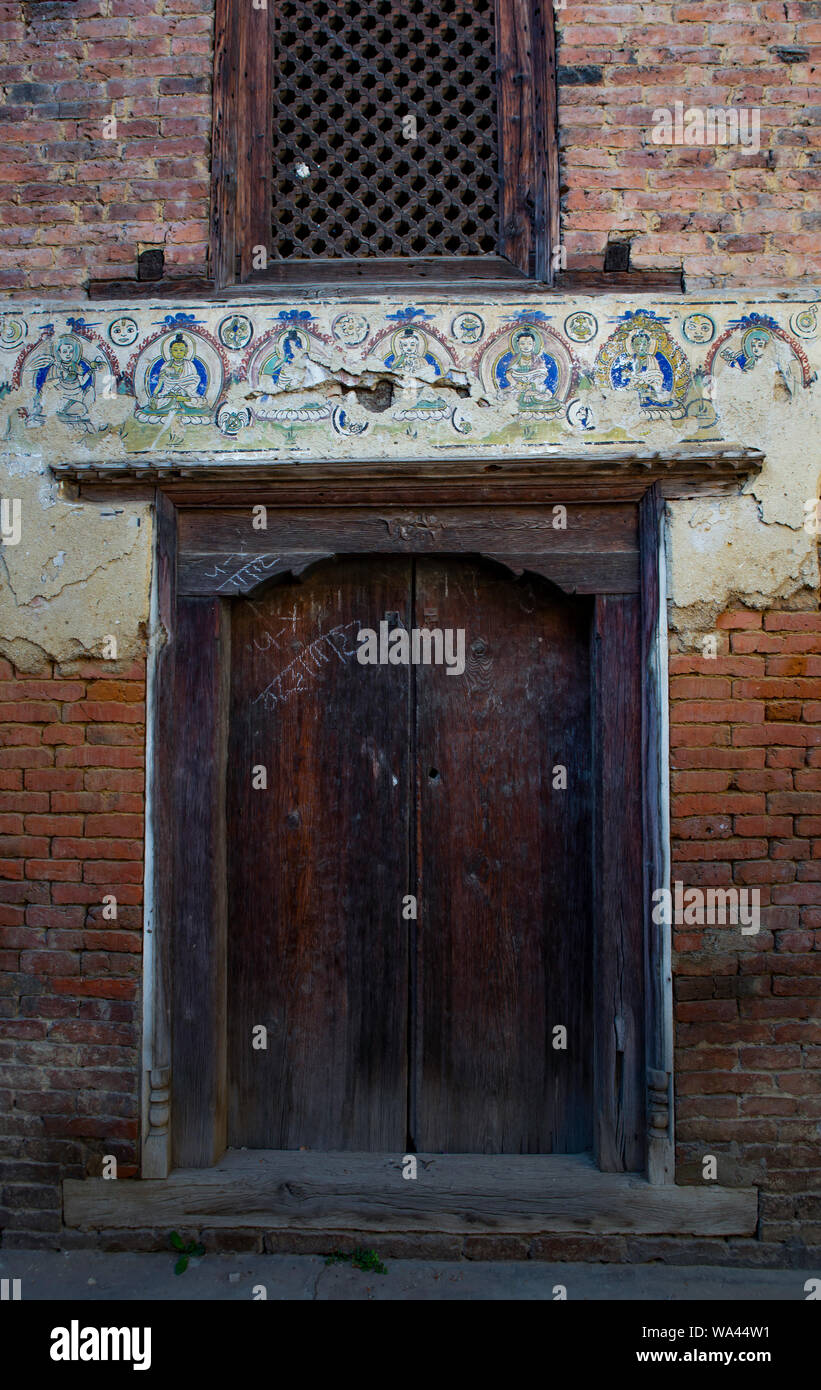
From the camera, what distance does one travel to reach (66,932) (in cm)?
318

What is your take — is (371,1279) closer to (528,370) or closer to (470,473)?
(470,473)

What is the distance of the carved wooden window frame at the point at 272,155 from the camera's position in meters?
3.33

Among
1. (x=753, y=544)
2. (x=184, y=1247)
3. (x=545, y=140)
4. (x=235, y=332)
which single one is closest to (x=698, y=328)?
(x=753, y=544)

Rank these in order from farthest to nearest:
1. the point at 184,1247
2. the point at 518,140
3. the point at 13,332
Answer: the point at 518,140 < the point at 13,332 < the point at 184,1247

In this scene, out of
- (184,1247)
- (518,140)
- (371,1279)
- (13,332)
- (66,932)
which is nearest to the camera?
(371,1279)

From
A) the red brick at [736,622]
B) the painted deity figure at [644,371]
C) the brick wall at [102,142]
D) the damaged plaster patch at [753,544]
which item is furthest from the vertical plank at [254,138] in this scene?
the red brick at [736,622]

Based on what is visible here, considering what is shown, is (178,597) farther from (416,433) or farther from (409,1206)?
(409,1206)

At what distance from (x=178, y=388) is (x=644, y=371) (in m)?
1.67

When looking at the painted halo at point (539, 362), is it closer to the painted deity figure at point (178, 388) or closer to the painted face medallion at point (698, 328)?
the painted face medallion at point (698, 328)

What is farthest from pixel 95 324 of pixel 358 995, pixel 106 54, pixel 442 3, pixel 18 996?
pixel 358 995

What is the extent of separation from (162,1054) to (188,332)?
2.59 meters

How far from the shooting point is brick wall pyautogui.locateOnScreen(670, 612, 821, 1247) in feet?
9.92

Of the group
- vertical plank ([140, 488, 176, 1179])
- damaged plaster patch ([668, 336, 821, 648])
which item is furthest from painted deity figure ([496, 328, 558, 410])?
vertical plank ([140, 488, 176, 1179])

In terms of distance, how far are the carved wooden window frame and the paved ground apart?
11.4 ft
